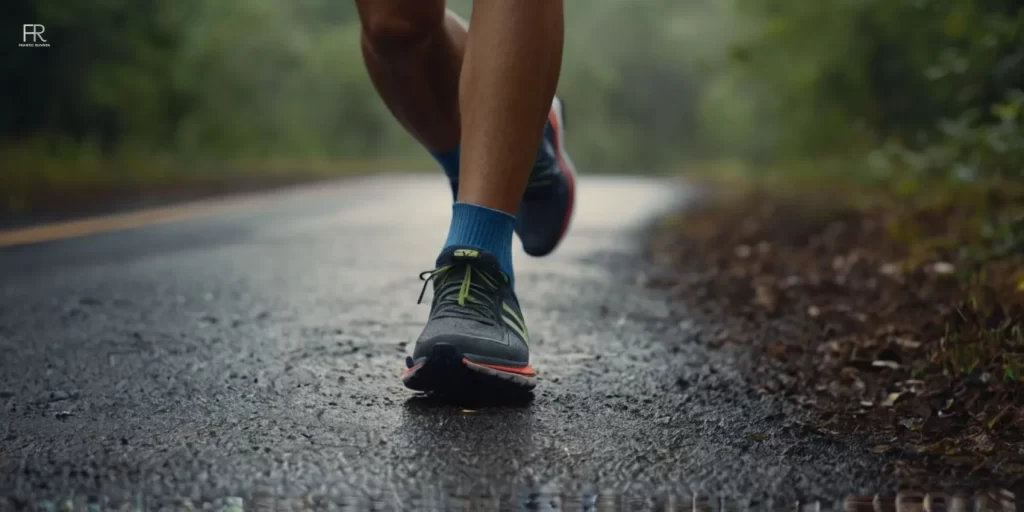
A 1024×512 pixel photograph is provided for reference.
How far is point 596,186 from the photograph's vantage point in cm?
1479

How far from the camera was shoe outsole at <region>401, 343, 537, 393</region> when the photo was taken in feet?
7.03

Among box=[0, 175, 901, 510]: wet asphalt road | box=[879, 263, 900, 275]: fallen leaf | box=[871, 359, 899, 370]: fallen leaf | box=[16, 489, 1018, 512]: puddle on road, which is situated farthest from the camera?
box=[879, 263, 900, 275]: fallen leaf

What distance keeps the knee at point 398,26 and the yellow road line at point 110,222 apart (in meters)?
3.84

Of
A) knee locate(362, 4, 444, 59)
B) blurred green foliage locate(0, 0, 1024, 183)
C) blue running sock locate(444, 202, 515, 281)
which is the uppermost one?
blurred green foliage locate(0, 0, 1024, 183)

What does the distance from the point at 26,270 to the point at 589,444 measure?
3503mm

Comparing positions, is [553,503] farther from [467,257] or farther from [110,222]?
[110,222]

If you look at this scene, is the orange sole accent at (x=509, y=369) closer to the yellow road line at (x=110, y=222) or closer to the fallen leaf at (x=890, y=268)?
the fallen leaf at (x=890, y=268)

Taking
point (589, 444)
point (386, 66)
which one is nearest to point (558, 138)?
point (386, 66)

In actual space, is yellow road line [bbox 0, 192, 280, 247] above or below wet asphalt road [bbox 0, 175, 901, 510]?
above

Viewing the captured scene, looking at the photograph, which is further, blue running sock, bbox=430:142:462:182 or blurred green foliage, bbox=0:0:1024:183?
blurred green foliage, bbox=0:0:1024:183

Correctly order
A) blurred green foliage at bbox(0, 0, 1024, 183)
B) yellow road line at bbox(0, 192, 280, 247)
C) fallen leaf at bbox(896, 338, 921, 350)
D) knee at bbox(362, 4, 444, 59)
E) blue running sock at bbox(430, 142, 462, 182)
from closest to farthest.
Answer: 1. knee at bbox(362, 4, 444, 59)
2. fallen leaf at bbox(896, 338, 921, 350)
3. blue running sock at bbox(430, 142, 462, 182)
4. blurred green foliage at bbox(0, 0, 1024, 183)
5. yellow road line at bbox(0, 192, 280, 247)

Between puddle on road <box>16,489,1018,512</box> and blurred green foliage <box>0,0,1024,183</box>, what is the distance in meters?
2.32

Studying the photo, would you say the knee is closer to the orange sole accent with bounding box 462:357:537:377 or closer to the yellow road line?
the orange sole accent with bounding box 462:357:537:377

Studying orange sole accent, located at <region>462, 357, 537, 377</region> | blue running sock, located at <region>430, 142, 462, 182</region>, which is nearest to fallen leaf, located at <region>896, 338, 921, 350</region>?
orange sole accent, located at <region>462, 357, 537, 377</region>
